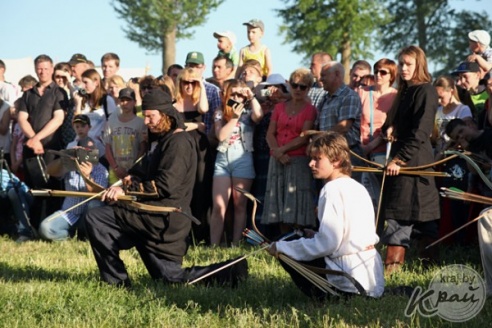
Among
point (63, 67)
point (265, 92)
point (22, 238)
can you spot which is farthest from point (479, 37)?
point (22, 238)

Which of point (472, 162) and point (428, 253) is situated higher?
point (472, 162)

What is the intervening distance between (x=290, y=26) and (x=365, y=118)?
22046 millimetres

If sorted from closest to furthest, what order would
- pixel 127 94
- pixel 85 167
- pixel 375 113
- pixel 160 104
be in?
pixel 160 104 < pixel 85 167 < pixel 375 113 < pixel 127 94

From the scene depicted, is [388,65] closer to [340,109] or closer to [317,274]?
[340,109]

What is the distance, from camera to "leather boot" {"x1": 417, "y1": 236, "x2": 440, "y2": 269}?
8672 millimetres

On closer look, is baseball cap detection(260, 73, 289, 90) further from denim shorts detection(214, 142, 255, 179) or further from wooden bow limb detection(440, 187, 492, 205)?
wooden bow limb detection(440, 187, 492, 205)

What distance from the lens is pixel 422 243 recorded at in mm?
8844

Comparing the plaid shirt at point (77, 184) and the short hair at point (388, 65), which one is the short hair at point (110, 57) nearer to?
the plaid shirt at point (77, 184)

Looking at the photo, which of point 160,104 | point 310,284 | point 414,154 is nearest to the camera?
point 310,284

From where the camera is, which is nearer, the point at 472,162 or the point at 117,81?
the point at 472,162

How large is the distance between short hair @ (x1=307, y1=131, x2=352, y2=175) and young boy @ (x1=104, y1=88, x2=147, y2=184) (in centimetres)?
444

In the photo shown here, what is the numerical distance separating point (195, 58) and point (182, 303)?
5.14 m

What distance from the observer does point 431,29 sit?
37.2 metres

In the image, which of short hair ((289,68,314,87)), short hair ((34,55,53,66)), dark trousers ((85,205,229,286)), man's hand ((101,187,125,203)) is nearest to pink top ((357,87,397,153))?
short hair ((289,68,314,87))
